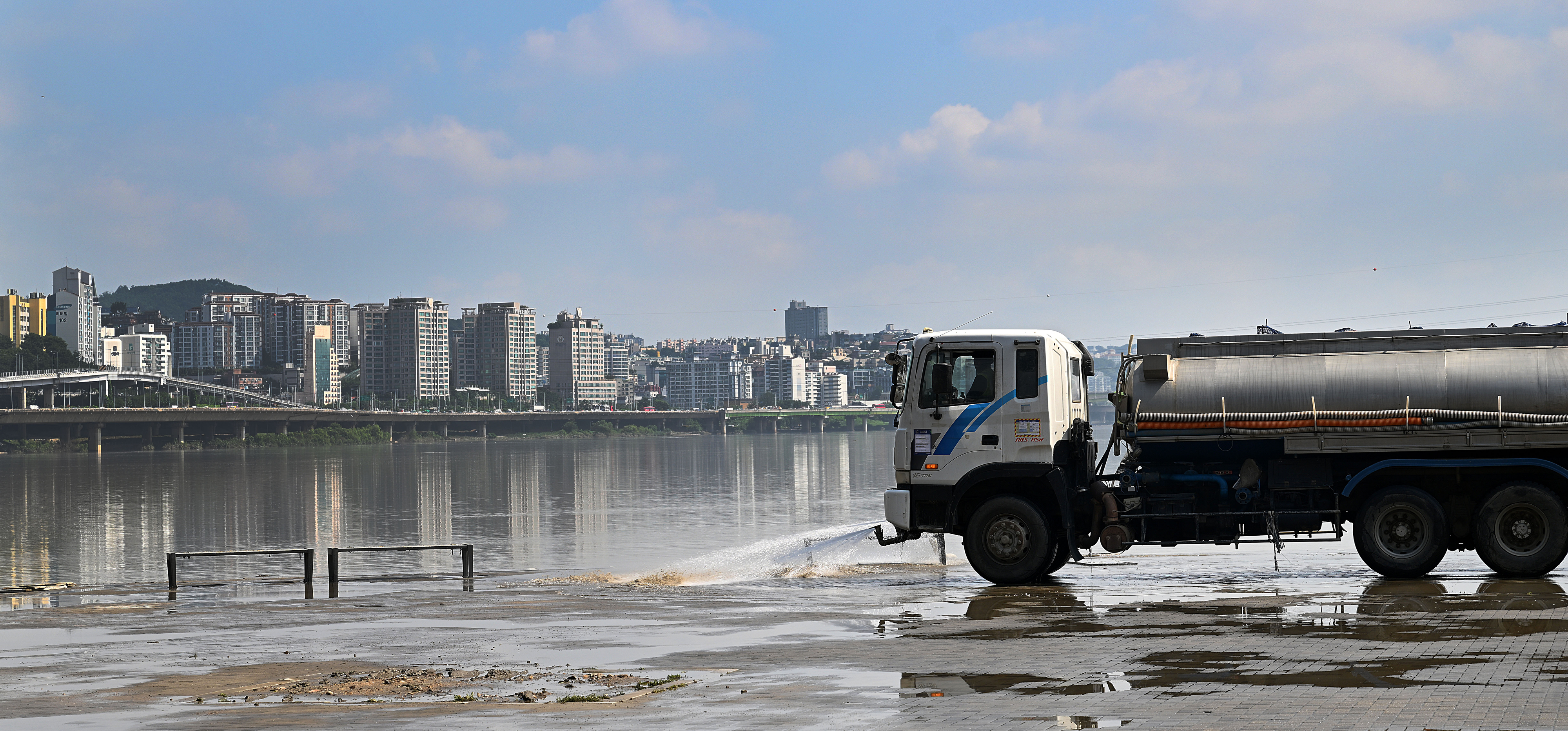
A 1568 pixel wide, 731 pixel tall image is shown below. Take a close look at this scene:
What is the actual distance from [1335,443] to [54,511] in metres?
63.0

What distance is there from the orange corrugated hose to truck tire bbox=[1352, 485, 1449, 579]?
914mm

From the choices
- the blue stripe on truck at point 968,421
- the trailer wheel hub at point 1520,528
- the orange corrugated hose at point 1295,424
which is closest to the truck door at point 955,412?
the blue stripe on truck at point 968,421

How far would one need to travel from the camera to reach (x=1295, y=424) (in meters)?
19.8

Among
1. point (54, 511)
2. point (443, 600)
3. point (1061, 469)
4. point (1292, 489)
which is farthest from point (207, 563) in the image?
point (54, 511)

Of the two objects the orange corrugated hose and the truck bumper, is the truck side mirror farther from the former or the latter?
the orange corrugated hose

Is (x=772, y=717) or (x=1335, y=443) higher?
(x=1335, y=443)

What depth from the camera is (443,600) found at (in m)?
21.1

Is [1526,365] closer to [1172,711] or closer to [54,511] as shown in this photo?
[1172,711]

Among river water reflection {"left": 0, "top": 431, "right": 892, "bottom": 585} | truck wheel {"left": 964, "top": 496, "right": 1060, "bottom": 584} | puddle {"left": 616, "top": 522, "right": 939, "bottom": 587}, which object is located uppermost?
truck wheel {"left": 964, "top": 496, "right": 1060, "bottom": 584}

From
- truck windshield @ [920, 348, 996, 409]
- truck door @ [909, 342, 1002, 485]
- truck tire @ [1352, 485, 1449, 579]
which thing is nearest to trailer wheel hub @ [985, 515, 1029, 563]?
truck door @ [909, 342, 1002, 485]

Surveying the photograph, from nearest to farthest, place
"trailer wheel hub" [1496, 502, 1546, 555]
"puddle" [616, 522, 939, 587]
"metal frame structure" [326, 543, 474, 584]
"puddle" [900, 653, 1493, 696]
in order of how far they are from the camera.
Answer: "puddle" [900, 653, 1493, 696] → "trailer wheel hub" [1496, 502, 1546, 555] → "metal frame structure" [326, 543, 474, 584] → "puddle" [616, 522, 939, 587]

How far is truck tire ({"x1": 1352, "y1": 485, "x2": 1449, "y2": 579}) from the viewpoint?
19469 mm

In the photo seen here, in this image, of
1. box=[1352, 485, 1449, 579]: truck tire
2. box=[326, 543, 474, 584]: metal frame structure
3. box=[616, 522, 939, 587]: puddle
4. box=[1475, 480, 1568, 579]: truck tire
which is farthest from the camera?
box=[616, 522, 939, 587]: puddle

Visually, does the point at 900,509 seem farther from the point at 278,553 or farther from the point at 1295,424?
the point at 278,553
